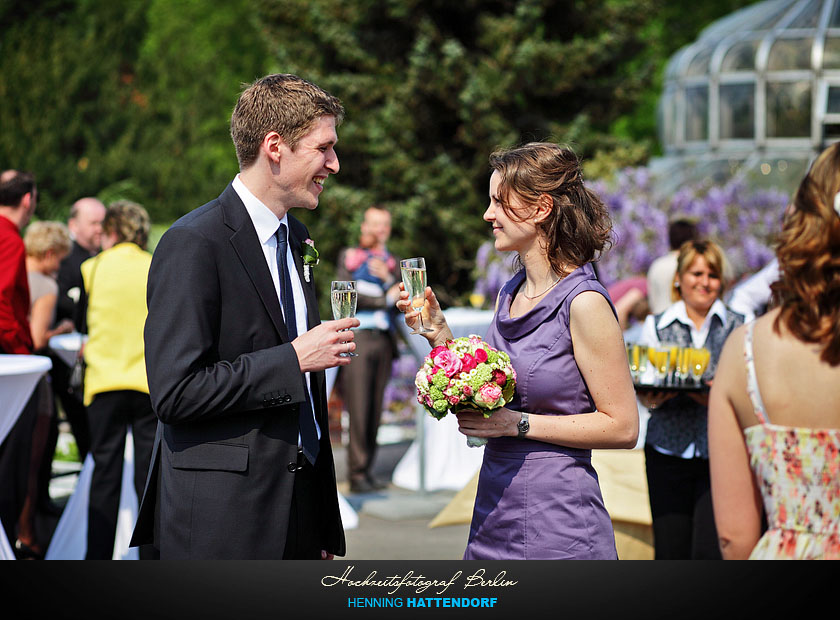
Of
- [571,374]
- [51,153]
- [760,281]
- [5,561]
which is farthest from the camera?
[51,153]

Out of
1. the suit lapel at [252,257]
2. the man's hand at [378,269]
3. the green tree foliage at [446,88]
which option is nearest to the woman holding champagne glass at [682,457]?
the suit lapel at [252,257]

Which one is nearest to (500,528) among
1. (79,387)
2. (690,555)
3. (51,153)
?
(690,555)

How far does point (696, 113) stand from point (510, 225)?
1600 centimetres

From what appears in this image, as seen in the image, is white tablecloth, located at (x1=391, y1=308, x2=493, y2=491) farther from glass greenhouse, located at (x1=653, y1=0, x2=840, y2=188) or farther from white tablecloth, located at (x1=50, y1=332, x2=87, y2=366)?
glass greenhouse, located at (x1=653, y1=0, x2=840, y2=188)

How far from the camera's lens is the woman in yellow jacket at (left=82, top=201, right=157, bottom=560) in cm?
629

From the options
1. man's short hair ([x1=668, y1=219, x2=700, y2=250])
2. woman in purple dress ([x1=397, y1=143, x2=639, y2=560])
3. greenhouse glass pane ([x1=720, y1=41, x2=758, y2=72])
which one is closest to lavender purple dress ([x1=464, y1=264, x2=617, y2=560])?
woman in purple dress ([x1=397, y1=143, x2=639, y2=560])

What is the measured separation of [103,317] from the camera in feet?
20.7

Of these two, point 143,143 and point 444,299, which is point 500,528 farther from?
point 143,143

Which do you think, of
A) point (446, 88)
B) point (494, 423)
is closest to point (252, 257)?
point (494, 423)

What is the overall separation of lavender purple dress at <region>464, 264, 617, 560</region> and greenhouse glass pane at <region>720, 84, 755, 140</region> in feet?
50.1

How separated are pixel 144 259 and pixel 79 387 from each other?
1.20 meters

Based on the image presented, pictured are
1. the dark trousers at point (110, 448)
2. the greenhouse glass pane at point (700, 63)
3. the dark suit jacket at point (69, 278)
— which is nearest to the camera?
the dark trousers at point (110, 448)

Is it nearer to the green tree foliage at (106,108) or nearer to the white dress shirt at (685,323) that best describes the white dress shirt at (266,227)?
the white dress shirt at (685,323)

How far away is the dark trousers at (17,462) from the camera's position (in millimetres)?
6691
